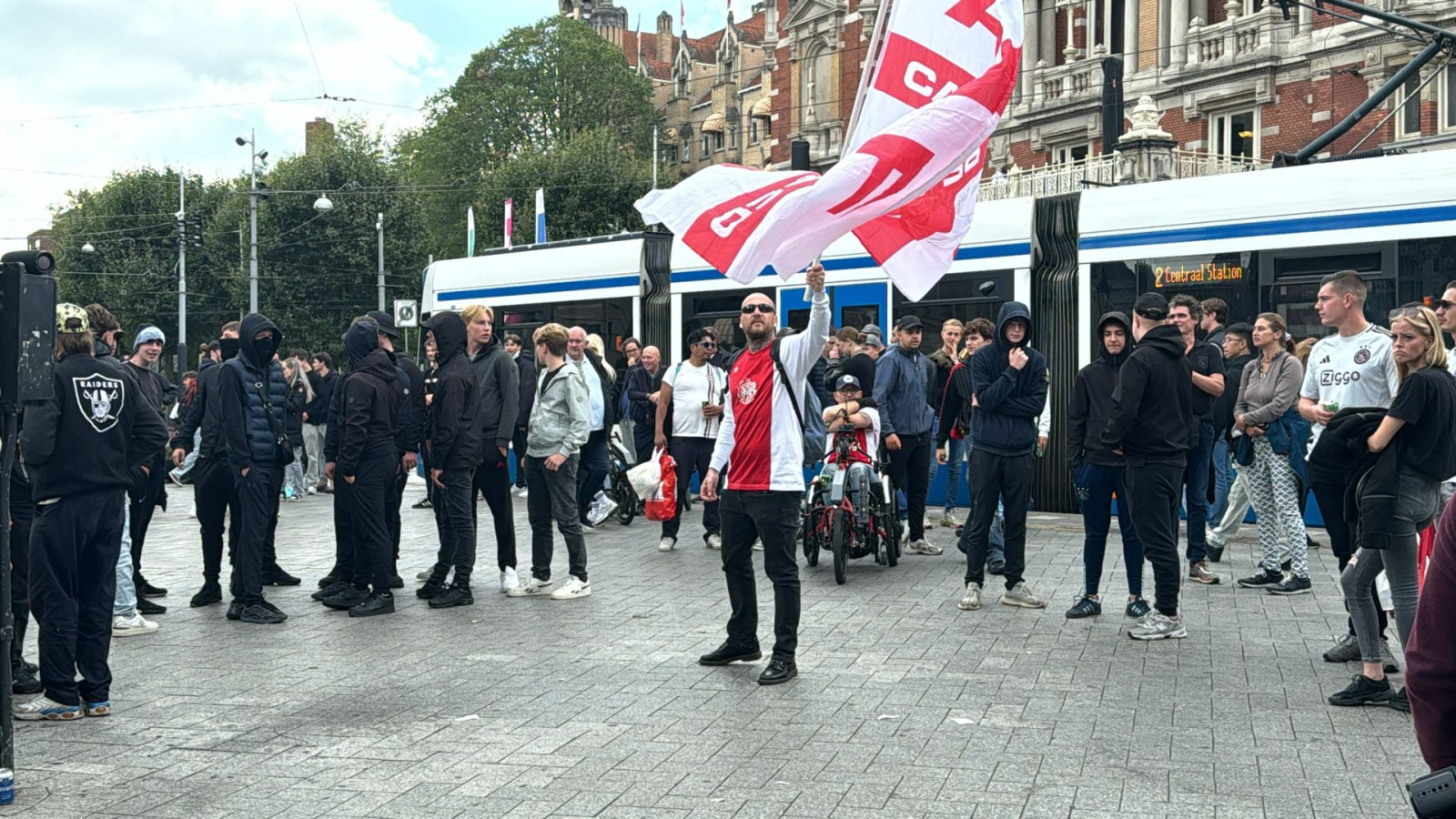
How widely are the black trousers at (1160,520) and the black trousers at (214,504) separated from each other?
566cm

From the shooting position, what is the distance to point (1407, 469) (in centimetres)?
630

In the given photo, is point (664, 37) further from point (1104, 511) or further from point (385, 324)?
point (1104, 511)

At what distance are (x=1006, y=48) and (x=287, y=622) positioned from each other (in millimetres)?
5549

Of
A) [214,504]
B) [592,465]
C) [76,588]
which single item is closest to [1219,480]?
[592,465]

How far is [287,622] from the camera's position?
8961mm

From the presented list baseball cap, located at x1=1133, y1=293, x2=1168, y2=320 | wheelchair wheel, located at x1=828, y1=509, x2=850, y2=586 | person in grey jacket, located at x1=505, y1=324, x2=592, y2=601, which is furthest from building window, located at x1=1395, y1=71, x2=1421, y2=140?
person in grey jacket, located at x1=505, y1=324, x2=592, y2=601

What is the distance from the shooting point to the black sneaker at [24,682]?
7004 mm

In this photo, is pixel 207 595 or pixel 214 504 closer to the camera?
pixel 214 504

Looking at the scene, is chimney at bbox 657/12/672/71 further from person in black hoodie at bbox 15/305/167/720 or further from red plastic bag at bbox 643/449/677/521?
person in black hoodie at bbox 15/305/167/720

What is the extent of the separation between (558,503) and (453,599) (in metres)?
0.96

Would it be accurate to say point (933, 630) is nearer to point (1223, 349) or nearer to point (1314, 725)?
point (1314, 725)

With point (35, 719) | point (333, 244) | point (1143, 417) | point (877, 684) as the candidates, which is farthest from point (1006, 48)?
point (333, 244)

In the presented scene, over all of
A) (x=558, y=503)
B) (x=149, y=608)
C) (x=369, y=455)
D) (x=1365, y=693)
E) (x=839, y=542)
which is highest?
(x=369, y=455)

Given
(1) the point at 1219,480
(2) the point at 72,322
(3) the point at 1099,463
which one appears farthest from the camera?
(1) the point at 1219,480
